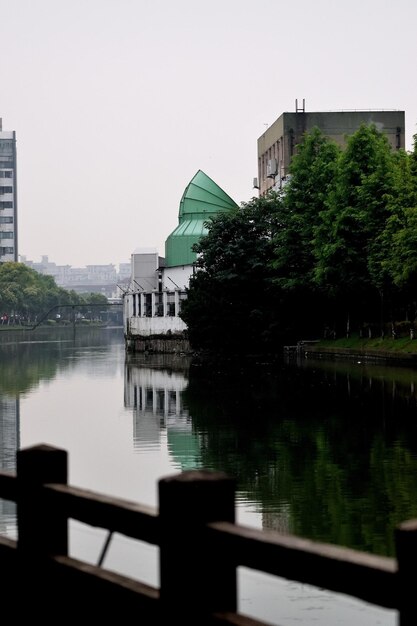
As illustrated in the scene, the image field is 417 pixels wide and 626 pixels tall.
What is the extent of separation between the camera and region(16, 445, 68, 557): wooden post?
22.6 ft

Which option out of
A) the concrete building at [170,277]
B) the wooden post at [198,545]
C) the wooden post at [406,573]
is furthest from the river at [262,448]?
the concrete building at [170,277]

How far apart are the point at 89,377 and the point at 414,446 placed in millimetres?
36135

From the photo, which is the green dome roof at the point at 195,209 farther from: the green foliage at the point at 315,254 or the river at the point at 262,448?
the river at the point at 262,448

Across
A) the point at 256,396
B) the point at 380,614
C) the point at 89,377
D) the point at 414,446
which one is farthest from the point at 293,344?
the point at 380,614

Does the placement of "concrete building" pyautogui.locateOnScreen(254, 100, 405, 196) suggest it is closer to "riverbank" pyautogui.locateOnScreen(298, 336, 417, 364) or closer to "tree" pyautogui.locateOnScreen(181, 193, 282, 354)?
"tree" pyautogui.locateOnScreen(181, 193, 282, 354)

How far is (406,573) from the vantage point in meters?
4.52

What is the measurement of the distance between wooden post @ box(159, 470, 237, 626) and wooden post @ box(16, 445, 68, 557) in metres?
1.30

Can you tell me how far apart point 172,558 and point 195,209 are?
4885 inches

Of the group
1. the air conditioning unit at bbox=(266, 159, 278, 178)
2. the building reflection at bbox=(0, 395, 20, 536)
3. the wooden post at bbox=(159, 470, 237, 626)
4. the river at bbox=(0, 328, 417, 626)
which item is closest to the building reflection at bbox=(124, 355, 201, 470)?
the river at bbox=(0, 328, 417, 626)

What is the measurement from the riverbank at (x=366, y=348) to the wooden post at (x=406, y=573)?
179 feet

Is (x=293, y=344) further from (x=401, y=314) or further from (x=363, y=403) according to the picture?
(x=363, y=403)

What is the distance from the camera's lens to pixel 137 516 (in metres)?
6.08

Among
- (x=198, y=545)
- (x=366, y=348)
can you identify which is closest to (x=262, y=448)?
(x=198, y=545)

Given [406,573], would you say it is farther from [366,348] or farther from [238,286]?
[238,286]
